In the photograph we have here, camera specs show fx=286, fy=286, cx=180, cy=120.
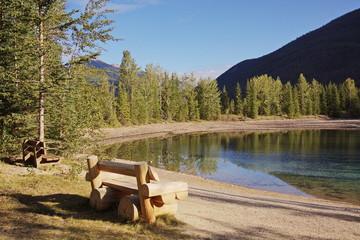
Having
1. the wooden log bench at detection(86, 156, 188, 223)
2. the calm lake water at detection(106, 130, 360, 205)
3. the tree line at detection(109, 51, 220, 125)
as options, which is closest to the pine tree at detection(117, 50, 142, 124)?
the tree line at detection(109, 51, 220, 125)

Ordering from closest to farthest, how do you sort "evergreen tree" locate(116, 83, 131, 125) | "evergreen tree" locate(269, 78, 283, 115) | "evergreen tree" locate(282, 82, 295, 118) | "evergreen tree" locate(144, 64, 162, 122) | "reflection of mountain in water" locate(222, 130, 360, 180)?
"reflection of mountain in water" locate(222, 130, 360, 180) → "evergreen tree" locate(116, 83, 131, 125) → "evergreen tree" locate(144, 64, 162, 122) → "evergreen tree" locate(282, 82, 295, 118) → "evergreen tree" locate(269, 78, 283, 115)

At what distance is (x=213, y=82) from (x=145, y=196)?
8009 centimetres

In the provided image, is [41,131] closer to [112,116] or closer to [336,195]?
[336,195]

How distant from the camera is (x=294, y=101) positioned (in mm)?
86812

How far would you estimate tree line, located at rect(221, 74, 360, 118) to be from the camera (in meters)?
85.4

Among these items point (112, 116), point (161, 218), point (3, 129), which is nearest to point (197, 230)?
point (161, 218)

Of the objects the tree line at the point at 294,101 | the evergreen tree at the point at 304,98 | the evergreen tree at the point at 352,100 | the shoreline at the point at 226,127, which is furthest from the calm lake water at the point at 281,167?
the evergreen tree at the point at 352,100

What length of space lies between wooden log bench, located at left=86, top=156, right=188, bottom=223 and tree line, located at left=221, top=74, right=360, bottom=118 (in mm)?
79616

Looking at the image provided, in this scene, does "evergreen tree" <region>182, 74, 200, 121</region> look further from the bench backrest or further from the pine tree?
the bench backrest

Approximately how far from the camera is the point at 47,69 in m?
12.2

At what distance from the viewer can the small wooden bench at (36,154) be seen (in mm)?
12117

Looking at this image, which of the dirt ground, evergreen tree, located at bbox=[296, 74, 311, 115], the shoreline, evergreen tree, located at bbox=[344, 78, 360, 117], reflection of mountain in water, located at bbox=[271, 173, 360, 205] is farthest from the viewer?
evergreen tree, located at bbox=[296, 74, 311, 115]

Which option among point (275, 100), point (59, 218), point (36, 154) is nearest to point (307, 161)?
point (36, 154)

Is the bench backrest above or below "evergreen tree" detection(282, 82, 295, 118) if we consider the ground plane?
below
